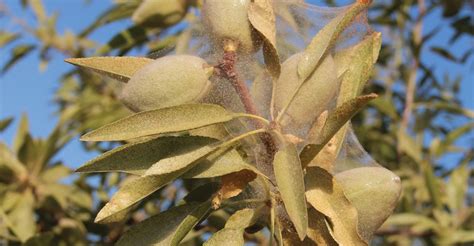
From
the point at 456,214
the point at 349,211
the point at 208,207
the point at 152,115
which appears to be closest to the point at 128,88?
the point at 152,115

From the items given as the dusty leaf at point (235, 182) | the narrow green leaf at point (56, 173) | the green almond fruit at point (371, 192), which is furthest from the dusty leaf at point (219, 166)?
the narrow green leaf at point (56, 173)

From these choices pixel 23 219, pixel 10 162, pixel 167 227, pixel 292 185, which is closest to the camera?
pixel 292 185

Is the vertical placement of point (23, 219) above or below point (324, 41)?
below

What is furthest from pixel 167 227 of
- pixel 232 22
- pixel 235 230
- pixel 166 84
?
pixel 232 22

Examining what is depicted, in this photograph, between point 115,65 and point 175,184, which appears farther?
point 175,184

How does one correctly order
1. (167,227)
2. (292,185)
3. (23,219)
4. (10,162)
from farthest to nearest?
(10,162), (23,219), (167,227), (292,185)

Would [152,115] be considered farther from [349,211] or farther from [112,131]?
[349,211]

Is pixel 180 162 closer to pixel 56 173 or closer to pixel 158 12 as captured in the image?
pixel 158 12
